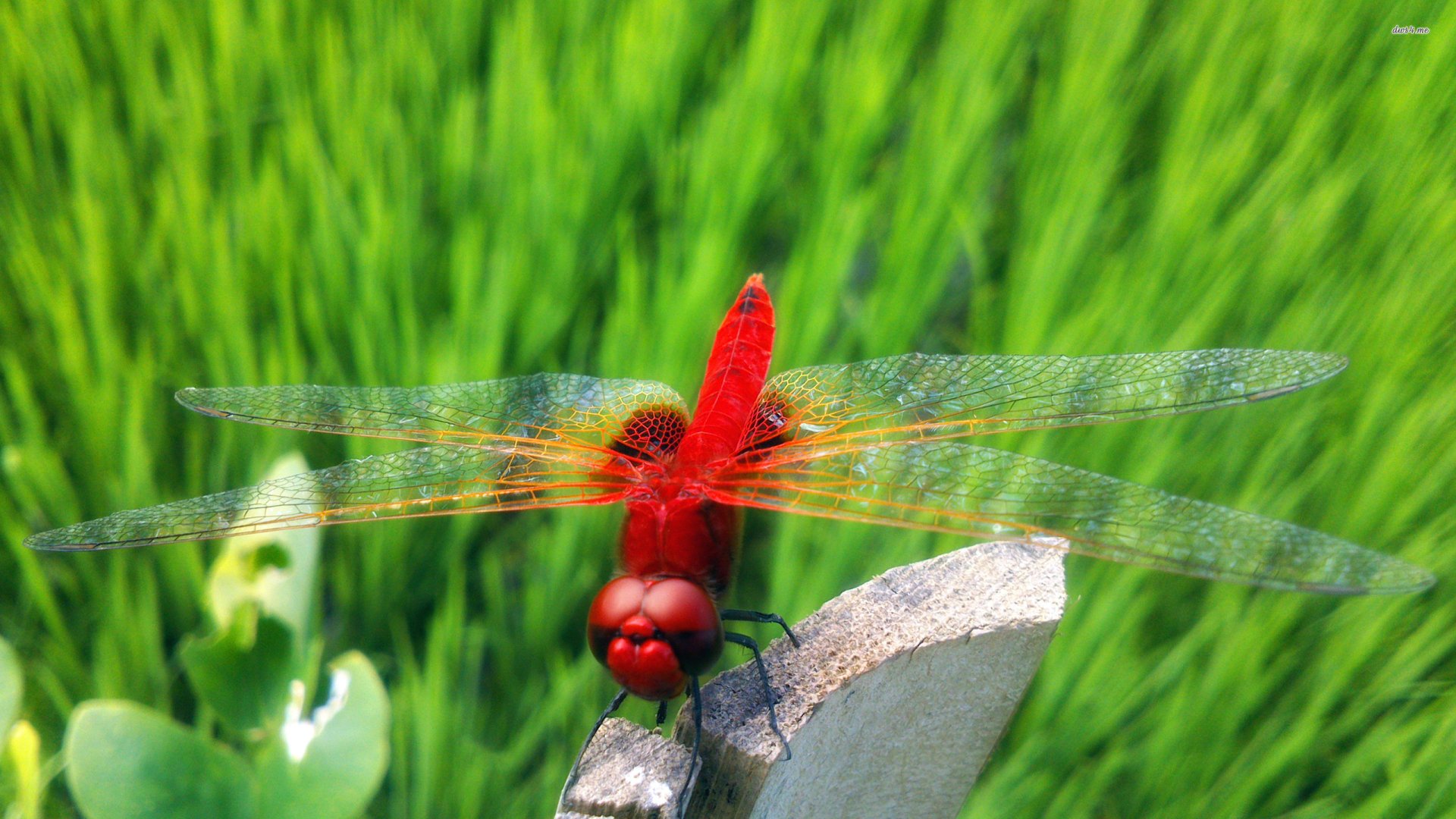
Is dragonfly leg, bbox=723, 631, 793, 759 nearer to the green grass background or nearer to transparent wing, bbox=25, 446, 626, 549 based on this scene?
transparent wing, bbox=25, 446, 626, 549

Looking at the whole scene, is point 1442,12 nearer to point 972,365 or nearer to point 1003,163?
point 1003,163

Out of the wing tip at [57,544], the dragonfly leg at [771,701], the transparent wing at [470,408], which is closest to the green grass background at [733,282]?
the transparent wing at [470,408]

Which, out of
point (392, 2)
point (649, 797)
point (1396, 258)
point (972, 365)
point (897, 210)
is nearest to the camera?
point (649, 797)

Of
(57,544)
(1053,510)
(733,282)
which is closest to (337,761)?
(57,544)

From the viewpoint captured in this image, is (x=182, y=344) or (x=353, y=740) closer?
(x=353, y=740)

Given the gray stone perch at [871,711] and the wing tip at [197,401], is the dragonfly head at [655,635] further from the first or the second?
the wing tip at [197,401]

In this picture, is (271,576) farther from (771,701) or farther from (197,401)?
(771,701)

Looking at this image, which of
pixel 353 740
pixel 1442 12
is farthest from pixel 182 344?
pixel 1442 12

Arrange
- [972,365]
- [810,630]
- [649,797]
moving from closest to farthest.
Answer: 1. [649,797]
2. [810,630]
3. [972,365]
